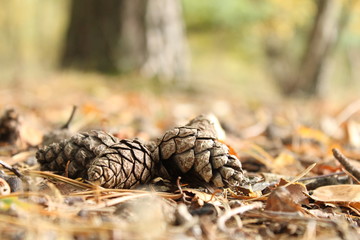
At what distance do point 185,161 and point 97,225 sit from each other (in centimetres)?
35

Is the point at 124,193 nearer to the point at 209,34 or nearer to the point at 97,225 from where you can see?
the point at 97,225

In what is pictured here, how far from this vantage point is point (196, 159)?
3.23 feet

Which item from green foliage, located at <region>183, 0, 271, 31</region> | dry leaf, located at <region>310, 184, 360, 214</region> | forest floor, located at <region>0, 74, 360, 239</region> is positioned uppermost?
green foliage, located at <region>183, 0, 271, 31</region>

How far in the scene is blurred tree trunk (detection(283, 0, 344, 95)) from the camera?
524 cm

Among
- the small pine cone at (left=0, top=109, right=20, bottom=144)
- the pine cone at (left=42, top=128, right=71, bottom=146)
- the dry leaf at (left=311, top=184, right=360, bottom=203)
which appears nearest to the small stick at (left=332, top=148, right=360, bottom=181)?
the dry leaf at (left=311, top=184, right=360, bottom=203)

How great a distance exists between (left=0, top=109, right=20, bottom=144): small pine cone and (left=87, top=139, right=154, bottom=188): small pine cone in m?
0.66

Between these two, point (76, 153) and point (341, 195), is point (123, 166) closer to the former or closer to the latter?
point (76, 153)

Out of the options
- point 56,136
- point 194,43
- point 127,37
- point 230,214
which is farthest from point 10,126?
point 194,43

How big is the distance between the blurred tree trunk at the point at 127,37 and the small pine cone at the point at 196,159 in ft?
10.9

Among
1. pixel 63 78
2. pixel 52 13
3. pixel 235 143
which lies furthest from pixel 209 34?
pixel 235 143

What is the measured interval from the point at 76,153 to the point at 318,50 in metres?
5.09

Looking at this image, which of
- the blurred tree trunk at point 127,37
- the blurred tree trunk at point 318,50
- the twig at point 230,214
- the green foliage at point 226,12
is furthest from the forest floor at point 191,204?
the green foliage at point 226,12

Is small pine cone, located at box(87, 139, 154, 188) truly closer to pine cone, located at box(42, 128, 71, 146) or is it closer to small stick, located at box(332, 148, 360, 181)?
pine cone, located at box(42, 128, 71, 146)

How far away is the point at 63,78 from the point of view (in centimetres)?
404
